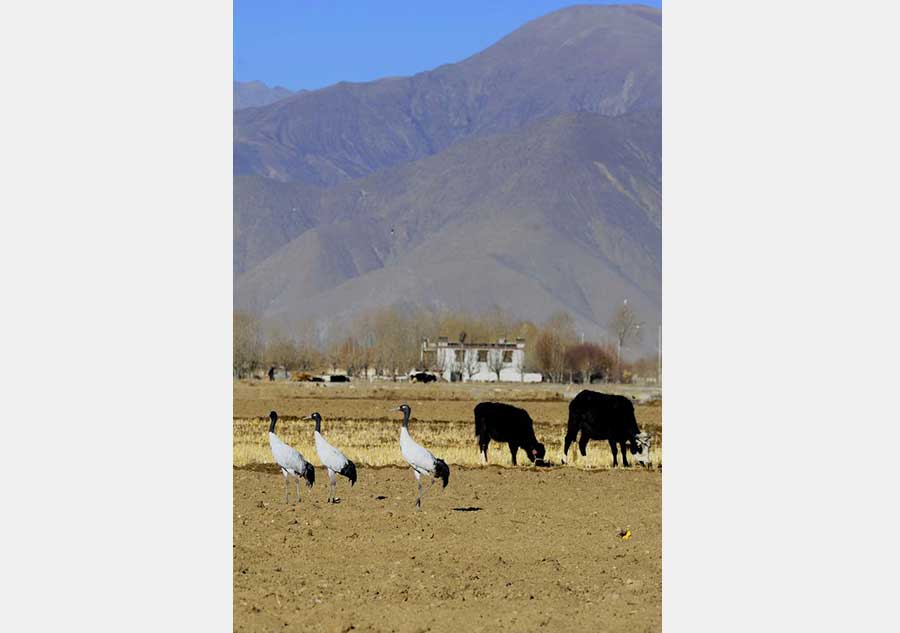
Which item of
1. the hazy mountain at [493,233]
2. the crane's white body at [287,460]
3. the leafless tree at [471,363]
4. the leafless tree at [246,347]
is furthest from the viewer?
the hazy mountain at [493,233]

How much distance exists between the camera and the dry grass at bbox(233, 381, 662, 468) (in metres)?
16.7

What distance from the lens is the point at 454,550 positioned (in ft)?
29.6

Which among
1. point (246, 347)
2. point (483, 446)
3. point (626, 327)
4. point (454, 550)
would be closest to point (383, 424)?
point (483, 446)

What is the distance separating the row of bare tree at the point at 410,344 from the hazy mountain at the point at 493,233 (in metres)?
4.33

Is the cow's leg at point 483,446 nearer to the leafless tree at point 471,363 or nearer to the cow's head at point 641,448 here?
the cow's head at point 641,448

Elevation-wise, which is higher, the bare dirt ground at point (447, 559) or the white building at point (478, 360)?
the white building at point (478, 360)

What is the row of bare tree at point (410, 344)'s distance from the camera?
67625mm

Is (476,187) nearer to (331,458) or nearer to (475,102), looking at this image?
(475,102)

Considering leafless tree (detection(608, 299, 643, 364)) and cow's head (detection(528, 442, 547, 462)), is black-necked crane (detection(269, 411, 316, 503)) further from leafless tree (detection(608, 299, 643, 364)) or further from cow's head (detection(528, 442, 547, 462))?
leafless tree (detection(608, 299, 643, 364))

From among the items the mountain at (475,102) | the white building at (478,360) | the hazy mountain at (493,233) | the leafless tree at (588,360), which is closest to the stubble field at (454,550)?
the leafless tree at (588,360)

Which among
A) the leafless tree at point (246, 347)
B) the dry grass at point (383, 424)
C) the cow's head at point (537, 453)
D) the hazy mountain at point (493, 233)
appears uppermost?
the hazy mountain at point (493, 233)
